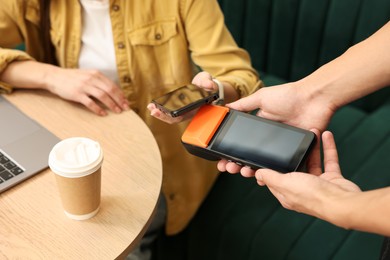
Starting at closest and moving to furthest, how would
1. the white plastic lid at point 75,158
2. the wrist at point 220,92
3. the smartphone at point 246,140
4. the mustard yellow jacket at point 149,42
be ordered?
the white plastic lid at point 75,158 < the smartphone at point 246,140 < the wrist at point 220,92 < the mustard yellow jacket at point 149,42

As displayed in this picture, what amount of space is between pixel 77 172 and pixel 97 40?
1.64 feet

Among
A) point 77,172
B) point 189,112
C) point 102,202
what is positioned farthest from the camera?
point 189,112

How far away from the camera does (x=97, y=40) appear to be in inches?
42.9

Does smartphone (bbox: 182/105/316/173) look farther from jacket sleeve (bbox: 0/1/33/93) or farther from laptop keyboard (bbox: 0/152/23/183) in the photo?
jacket sleeve (bbox: 0/1/33/93)

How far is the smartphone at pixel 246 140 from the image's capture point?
2.61ft

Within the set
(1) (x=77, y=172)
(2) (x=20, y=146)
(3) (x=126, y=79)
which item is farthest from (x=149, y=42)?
(1) (x=77, y=172)

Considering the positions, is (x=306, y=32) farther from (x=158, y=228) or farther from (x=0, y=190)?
(x=0, y=190)

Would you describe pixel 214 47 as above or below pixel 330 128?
above

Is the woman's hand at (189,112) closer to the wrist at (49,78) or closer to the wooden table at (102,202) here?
the wooden table at (102,202)

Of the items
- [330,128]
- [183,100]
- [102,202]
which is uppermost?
[183,100]

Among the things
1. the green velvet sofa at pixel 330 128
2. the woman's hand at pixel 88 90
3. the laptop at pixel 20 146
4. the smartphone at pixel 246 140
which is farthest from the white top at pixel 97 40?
the green velvet sofa at pixel 330 128

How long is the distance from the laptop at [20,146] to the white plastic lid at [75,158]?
0.49 feet

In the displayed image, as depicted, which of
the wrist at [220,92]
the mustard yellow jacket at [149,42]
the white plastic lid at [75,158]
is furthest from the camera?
the mustard yellow jacket at [149,42]

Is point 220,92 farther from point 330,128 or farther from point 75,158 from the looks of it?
point 330,128
